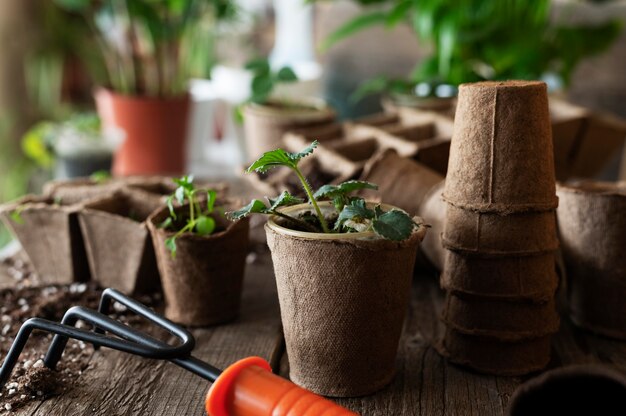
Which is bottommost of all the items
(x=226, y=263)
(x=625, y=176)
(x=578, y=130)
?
(x=625, y=176)

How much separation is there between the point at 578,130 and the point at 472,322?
85cm

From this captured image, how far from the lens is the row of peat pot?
0.91 meters

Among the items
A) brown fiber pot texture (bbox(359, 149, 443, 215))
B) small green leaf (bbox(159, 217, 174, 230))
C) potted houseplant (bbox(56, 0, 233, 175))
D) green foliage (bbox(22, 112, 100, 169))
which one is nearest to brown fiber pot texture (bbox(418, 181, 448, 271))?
brown fiber pot texture (bbox(359, 149, 443, 215))

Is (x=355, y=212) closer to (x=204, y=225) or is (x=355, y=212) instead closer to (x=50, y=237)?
(x=204, y=225)

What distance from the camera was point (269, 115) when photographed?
1678 mm

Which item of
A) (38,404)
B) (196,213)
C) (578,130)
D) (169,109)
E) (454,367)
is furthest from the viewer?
(169,109)

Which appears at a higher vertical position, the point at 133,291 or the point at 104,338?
the point at 104,338

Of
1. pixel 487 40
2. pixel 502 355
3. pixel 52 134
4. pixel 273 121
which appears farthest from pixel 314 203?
pixel 52 134

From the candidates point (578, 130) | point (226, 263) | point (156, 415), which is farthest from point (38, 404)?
point (578, 130)

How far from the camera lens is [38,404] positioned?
3.09 ft

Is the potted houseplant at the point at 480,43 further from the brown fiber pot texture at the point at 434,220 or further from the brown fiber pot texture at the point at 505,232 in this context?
the brown fiber pot texture at the point at 505,232

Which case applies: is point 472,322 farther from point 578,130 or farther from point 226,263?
point 578,130

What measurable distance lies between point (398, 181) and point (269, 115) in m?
0.47

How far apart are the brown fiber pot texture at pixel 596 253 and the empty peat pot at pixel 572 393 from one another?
0.39m
